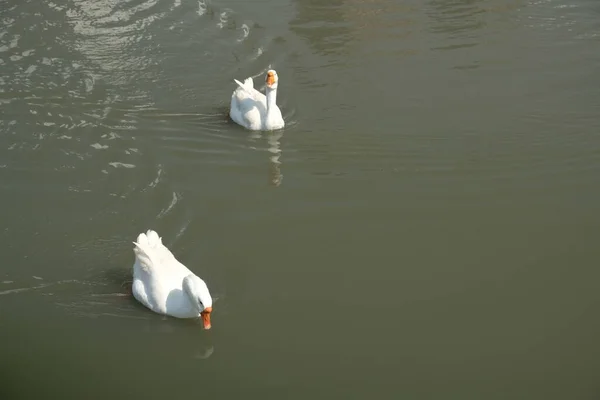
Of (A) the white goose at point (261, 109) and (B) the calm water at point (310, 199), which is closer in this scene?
(B) the calm water at point (310, 199)

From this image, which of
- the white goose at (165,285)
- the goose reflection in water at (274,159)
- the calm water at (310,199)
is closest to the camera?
the calm water at (310,199)

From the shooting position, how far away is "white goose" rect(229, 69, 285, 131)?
10836 mm

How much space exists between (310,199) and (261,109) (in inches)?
72.8

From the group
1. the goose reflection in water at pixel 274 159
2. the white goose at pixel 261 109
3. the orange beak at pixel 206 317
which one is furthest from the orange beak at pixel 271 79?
the orange beak at pixel 206 317

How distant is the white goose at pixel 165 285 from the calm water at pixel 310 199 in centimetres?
16

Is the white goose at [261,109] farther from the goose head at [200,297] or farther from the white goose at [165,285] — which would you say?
the goose head at [200,297]

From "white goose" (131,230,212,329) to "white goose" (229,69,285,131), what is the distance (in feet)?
10.6

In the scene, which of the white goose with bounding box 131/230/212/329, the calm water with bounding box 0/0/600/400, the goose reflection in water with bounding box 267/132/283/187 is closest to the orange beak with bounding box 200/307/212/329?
the white goose with bounding box 131/230/212/329

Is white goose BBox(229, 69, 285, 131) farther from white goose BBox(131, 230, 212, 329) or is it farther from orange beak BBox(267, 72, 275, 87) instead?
white goose BBox(131, 230, 212, 329)

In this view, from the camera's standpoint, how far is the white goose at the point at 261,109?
10836 mm

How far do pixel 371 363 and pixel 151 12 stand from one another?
28.3 ft

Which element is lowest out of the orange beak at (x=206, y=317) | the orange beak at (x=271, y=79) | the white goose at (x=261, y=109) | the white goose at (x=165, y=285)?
the orange beak at (x=206, y=317)

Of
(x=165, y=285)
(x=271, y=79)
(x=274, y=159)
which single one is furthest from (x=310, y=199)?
(x=165, y=285)

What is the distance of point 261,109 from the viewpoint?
10.9 meters
